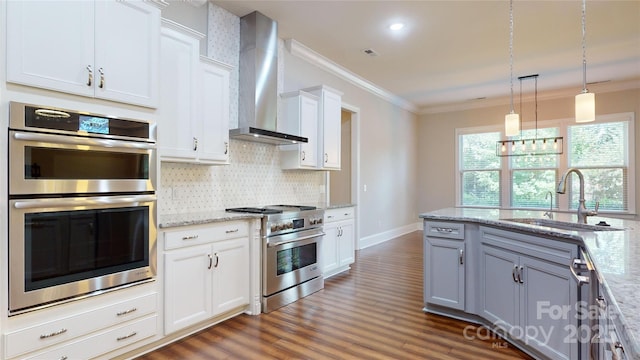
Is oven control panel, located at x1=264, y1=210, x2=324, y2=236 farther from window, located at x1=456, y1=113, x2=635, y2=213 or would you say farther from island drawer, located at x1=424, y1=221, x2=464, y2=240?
window, located at x1=456, y1=113, x2=635, y2=213

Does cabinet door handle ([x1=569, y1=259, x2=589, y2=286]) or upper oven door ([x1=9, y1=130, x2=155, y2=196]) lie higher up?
upper oven door ([x1=9, y1=130, x2=155, y2=196])

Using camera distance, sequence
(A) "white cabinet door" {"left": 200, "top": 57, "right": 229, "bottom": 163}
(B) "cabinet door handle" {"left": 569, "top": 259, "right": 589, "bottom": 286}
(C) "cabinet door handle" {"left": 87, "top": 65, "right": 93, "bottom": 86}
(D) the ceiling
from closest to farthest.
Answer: (B) "cabinet door handle" {"left": 569, "top": 259, "right": 589, "bottom": 286} < (C) "cabinet door handle" {"left": 87, "top": 65, "right": 93, "bottom": 86} < (A) "white cabinet door" {"left": 200, "top": 57, "right": 229, "bottom": 163} < (D) the ceiling

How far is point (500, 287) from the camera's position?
2.59m

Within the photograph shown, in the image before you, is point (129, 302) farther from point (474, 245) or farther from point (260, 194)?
point (474, 245)

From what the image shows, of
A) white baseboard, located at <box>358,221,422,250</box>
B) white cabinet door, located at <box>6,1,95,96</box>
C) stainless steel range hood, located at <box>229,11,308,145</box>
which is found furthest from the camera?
white baseboard, located at <box>358,221,422,250</box>

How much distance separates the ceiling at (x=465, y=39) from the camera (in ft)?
11.6

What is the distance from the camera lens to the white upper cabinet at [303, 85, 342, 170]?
4.44m

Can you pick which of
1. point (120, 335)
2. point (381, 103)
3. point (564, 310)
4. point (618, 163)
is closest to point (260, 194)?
point (120, 335)

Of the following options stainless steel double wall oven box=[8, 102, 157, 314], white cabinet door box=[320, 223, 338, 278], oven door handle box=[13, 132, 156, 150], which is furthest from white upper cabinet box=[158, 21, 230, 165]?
white cabinet door box=[320, 223, 338, 278]

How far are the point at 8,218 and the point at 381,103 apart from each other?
6091mm

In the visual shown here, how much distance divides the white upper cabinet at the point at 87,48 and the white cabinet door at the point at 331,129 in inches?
95.3

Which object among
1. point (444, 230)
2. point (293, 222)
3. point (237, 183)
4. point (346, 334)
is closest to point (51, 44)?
point (237, 183)

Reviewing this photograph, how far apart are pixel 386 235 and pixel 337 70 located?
3422 millimetres

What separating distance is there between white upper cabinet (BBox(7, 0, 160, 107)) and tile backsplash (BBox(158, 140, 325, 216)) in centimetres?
98
